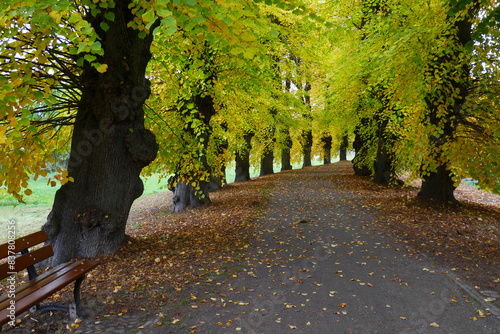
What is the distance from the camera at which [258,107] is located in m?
14.2

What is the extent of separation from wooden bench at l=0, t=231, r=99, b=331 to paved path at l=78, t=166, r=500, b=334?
0.55m

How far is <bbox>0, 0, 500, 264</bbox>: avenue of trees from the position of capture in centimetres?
384

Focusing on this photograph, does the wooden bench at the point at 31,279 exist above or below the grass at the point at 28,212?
above

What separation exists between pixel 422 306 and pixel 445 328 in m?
0.51

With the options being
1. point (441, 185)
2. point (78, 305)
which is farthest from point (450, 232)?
point (78, 305)

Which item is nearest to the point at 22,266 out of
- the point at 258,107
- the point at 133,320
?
the point at 133,320

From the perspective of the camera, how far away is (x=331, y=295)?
4.54 meters

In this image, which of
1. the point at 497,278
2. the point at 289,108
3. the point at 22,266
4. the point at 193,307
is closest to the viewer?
the point at 22,266

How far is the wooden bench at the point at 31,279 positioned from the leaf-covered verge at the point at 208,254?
39 centimetres

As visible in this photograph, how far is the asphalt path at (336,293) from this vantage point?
148 inches

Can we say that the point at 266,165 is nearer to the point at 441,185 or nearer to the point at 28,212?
the point at 28,212

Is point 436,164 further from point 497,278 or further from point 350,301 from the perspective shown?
point 350,301

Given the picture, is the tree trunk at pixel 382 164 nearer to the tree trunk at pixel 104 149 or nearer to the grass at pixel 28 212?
the grass at pixel 28 212

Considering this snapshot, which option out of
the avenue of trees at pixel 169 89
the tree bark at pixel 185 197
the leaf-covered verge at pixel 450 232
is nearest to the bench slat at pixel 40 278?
the avenue of trees at pixel 169 89
